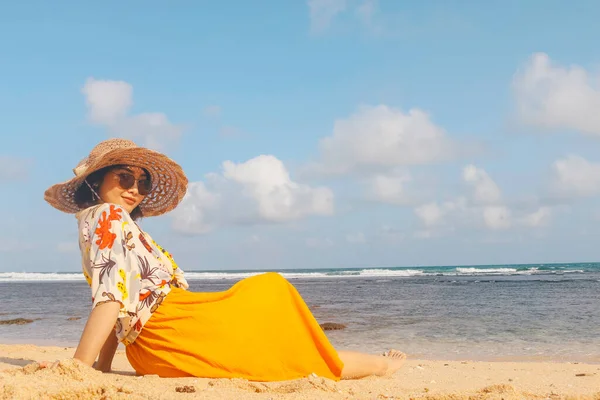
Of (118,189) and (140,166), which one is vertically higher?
(140,166)

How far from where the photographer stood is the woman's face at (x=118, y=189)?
11.9 feet

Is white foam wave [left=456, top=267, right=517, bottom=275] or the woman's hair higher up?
the woman's hair

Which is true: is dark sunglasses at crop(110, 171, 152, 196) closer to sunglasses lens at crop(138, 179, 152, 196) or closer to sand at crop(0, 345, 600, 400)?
sunglasses lens at crop(138, 179, 152, 196)

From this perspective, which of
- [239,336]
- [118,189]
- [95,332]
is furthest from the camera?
[118,189]

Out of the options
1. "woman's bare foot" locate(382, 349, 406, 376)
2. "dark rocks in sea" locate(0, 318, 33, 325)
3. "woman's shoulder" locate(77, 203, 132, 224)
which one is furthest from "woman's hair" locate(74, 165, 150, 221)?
"dark rocks in sea" locate(0, 318, 33, 325)

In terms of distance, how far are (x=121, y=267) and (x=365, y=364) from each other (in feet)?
5.83

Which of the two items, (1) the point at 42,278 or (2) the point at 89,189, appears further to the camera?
(1) the point at 42,278

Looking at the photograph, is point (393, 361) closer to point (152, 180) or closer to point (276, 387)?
point (276, 387)

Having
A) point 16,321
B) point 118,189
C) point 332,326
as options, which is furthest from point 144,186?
point 16,321

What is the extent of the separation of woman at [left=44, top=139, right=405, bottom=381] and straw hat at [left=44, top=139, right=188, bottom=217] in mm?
15

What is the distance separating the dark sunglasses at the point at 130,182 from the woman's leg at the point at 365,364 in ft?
5.86

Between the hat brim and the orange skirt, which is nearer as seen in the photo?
the orange skirt

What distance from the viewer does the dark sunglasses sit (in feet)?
12.0

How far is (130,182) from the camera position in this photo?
3707mm
